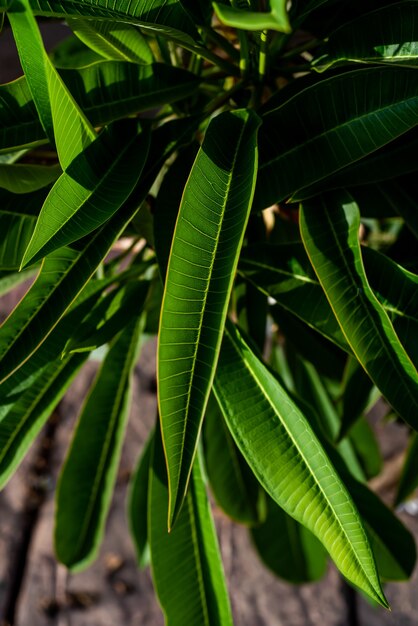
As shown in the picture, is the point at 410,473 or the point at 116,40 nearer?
the point at 116,40

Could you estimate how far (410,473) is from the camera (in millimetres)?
739

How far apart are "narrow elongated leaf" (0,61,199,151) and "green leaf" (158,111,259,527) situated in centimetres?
13

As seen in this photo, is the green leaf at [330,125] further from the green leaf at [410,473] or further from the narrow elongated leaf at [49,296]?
the green leaf at [410,473]

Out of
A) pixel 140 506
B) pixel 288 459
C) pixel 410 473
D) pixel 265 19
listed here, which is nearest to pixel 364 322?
pixel 288 459

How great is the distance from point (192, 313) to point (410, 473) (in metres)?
0.47

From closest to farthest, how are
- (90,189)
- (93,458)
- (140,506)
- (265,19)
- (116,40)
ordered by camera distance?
1. (265,19)
2. (90,189)
3. (116,40)
4. (93,458)
5. (140,506)

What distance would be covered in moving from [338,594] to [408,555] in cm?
68

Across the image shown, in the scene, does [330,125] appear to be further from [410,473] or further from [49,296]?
[410,473]

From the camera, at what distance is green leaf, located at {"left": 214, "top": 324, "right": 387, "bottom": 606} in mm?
425

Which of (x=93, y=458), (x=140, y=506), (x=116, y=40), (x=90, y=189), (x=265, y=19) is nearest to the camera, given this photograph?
(x=265, y=19)

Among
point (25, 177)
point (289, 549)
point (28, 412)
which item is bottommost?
point (289, 549)

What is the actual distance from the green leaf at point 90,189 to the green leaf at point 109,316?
0.11m

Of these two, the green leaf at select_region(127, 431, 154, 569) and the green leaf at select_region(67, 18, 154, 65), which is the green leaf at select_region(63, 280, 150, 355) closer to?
the green leaf at select_region(67, 18, 154, 65)

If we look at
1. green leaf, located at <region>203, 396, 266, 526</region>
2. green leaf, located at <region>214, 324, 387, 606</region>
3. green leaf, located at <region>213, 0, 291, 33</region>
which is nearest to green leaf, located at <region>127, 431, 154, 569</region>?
green leaf, located at <region>203, 396, 266, 526</region>
